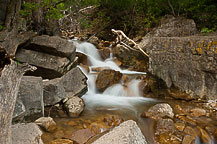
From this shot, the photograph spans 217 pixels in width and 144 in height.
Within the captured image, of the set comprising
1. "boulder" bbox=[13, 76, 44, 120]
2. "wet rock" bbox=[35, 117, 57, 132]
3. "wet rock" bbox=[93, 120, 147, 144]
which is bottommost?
"wet rock" bbox=[35, 117, 57, 132]

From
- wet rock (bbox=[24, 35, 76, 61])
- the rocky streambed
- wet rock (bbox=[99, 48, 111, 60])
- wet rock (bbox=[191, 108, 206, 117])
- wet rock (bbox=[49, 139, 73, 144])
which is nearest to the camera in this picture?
wet rock (bbox=[49, 139, 73, 144])

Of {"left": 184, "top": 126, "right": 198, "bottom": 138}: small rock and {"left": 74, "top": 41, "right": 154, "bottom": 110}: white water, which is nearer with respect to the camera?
{"left": 184, "top": 126, "right": 198, "bottom": 138}: small rock

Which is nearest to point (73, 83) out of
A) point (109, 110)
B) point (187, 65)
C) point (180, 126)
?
point (109, 110)

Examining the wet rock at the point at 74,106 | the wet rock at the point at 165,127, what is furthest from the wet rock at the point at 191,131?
the wet rock at the point at 74,106

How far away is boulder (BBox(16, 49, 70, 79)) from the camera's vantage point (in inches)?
223

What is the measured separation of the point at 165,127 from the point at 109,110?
64.1 inches

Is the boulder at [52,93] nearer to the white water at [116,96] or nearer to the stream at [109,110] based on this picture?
the stream at [109,110]

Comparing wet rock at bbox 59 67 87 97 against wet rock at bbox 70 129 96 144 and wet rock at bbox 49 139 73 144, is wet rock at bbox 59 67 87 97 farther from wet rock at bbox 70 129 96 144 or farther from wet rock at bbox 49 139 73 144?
wet rock at bbox 49 139 73 144

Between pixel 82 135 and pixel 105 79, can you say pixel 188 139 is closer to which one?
pixel 82 135

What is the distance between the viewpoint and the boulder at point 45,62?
5.66 metres

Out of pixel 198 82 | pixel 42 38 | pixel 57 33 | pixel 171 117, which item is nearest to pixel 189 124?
pixel 171 117

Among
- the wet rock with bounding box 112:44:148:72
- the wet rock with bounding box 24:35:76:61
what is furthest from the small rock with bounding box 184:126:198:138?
the wet rock with bounding box 112:44:148:72

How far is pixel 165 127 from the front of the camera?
3498 mm

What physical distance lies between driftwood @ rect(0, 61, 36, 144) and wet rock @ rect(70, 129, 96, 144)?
1467mm
